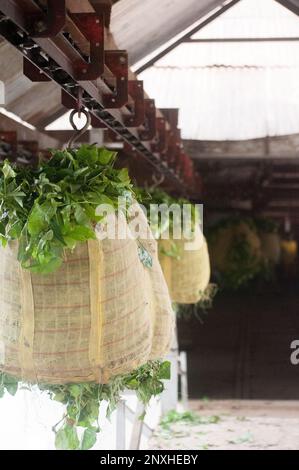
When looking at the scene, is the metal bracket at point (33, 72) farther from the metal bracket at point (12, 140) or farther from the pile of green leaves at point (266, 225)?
the pile of green leaves at point (266, 225)

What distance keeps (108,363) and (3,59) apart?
2.24m

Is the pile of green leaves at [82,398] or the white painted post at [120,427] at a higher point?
the pile of green leaves at [82,398]

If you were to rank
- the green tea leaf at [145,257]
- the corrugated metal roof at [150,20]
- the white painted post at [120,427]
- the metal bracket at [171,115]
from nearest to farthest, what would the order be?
the green tea leaf at [145,257], the white painted post at [120,427], the corrugated metal roof at [150,20], the metal bracket at [171,115]

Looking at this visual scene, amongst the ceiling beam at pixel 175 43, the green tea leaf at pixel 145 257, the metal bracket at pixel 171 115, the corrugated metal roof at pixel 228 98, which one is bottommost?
the green tea leaf at pixel 145 257

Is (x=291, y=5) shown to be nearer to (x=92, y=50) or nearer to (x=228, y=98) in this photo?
(x=228, y=98)

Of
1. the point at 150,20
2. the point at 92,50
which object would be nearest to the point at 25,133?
the point at 150,20

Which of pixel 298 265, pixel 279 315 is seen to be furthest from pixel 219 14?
pixel 298 265

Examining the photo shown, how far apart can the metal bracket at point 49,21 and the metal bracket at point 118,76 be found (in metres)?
1.07

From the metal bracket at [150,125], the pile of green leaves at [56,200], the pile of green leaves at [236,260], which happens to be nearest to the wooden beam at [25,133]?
the metal bracket at [150,125]

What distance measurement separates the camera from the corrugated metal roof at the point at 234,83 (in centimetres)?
703

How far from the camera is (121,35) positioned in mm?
5602

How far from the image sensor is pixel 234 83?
7637 mm

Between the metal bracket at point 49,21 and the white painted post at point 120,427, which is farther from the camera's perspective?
the white painted post at point 120,427

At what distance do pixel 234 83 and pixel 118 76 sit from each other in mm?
4111
